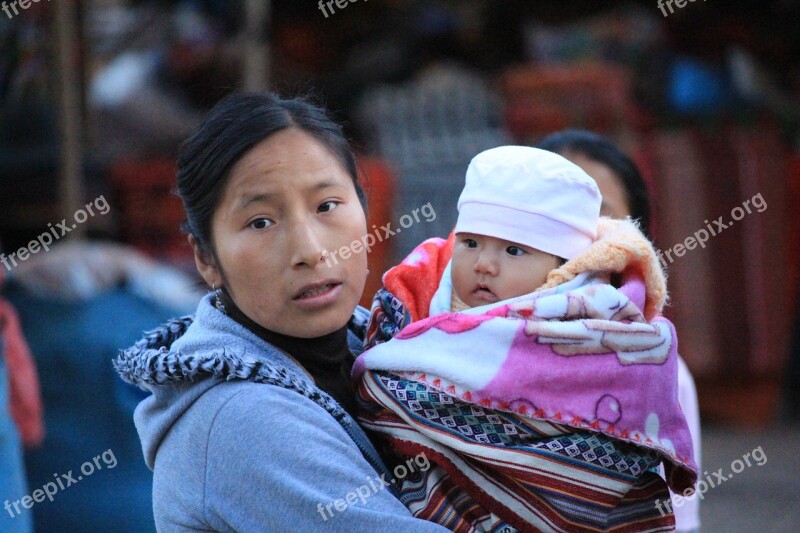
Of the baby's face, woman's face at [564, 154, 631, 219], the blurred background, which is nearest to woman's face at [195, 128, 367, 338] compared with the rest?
the baby's face

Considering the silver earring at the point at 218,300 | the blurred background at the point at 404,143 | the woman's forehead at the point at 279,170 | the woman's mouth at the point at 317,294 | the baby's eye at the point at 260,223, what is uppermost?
the woman's forehead at the point at 279,170

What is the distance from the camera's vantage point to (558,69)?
249 inches

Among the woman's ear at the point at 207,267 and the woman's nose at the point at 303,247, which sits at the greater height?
the woman's nose at the point at 303,247

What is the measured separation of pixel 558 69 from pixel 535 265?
468 cm

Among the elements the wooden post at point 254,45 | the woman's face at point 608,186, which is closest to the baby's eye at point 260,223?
the woman's face at point 608,186

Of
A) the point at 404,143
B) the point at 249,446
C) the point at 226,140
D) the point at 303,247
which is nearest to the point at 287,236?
the point at 303,247

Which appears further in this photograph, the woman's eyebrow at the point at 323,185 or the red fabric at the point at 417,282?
the red fabric at the point at 417,282

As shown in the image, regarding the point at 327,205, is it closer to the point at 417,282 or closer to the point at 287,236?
the point at 287,236

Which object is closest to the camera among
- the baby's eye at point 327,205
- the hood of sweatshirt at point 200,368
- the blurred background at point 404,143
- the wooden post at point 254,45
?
the hood of sweatshirt at point 200,368

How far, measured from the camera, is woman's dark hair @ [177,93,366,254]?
1652 mm

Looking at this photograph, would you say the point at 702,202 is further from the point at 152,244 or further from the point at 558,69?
the point at 152,244

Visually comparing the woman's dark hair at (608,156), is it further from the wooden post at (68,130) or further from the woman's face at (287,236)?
the wooden post at (68,130)

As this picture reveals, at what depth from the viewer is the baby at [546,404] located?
1.62 meters

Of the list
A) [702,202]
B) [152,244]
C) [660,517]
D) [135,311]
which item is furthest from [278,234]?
[702,202]
